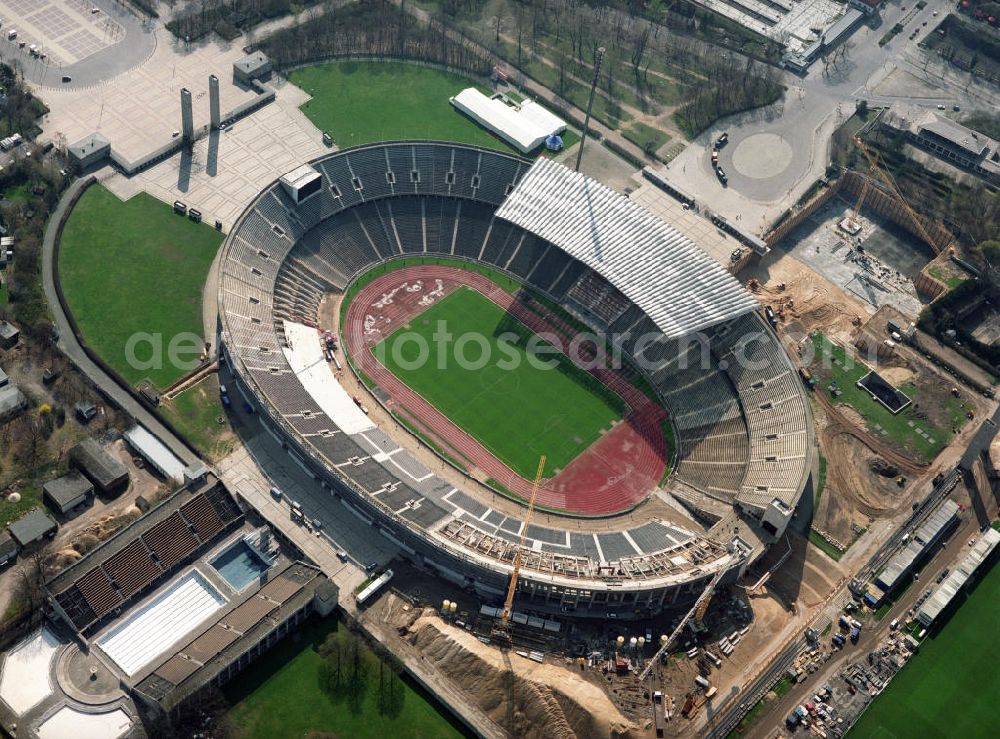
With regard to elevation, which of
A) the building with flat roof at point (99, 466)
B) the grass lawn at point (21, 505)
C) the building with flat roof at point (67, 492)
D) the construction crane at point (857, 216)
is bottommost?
the grass lawn at point (21, 505)

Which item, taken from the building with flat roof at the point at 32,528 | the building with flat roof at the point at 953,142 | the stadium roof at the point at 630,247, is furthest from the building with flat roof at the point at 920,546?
the building with flat roof at the point at 32,528

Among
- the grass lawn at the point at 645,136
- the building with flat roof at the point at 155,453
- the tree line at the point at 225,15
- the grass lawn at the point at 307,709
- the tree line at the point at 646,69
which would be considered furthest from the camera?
the tree line at the point at 646,69

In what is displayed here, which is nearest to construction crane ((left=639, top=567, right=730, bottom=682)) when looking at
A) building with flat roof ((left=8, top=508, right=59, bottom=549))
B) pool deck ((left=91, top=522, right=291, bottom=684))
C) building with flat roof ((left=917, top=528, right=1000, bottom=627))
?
building with flat roof ((left=917, top=528, right=1000, bottom=627))

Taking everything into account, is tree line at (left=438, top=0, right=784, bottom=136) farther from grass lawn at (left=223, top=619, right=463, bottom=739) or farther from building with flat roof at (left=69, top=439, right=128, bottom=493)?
grass lawn at (left=223, top=619, right=463, bottom=739)

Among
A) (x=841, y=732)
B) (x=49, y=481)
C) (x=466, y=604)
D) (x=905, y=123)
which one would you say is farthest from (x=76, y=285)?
(x=905, y=123)

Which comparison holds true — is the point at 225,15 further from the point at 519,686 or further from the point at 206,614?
the point at 519,686

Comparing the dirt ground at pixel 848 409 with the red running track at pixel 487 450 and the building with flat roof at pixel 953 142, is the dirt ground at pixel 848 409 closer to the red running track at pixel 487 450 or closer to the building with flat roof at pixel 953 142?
the red running track at pixel 487 450
